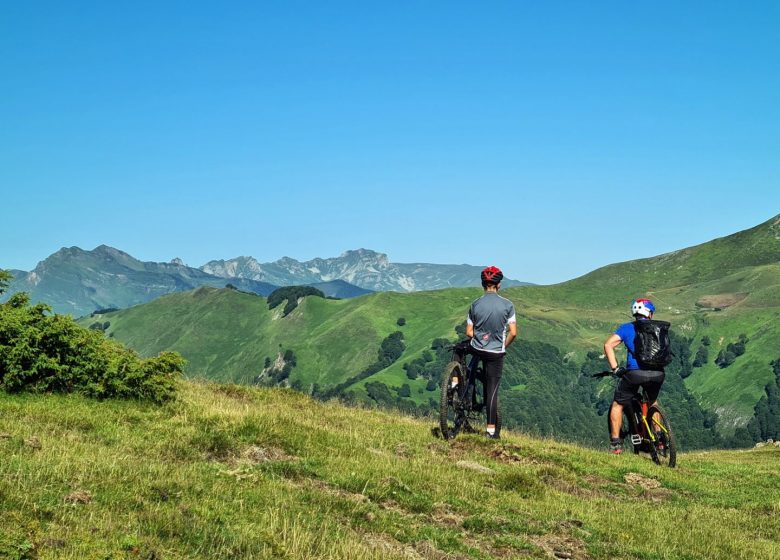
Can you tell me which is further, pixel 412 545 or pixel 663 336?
pixel 663 336

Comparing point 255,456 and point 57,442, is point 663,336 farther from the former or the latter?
point 57,442

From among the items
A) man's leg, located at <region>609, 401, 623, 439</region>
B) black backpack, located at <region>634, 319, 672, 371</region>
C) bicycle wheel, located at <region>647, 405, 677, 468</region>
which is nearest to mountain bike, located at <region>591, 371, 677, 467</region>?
bicycle wheel, located at <region>647, 405, 677, 468</region>

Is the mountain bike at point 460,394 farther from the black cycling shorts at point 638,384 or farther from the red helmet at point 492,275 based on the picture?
the black cycling shorts at point 638,384

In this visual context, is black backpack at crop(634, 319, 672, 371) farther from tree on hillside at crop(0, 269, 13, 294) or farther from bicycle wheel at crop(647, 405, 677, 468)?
tree on hillside at crop(0, 269, 13, 294)

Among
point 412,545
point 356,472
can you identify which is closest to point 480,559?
point 412,545

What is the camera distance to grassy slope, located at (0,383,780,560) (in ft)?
22.0

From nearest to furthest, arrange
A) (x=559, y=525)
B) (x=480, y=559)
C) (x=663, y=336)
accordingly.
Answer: (x=480, y=559) → (x=559, y=525) → (x=663, y=336)

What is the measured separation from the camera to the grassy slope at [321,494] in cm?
672

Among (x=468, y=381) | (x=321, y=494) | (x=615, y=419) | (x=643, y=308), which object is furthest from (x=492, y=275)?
(x=321, y=494)

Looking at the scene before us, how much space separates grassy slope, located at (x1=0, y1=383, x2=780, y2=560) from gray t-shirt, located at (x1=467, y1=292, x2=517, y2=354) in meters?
2.13

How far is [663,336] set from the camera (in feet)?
50.8

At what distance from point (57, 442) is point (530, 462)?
8.83 meters

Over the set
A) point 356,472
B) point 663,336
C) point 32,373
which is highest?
point 663,336

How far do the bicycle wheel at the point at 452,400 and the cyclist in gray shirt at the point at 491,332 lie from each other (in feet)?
1.82
